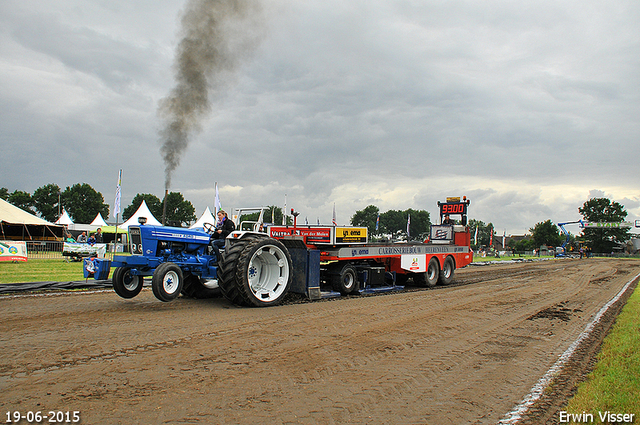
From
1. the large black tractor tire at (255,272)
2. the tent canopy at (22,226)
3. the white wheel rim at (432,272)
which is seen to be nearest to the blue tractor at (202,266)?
the large black tractor tire at (255,272)

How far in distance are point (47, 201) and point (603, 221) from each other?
110 meters

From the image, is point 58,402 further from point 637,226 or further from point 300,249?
point 637,226

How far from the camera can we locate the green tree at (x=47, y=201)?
255 feet

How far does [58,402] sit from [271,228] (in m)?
7.52

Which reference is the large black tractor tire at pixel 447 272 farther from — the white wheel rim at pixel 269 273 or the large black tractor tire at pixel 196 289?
the large black tractor tire at pixel 196 289

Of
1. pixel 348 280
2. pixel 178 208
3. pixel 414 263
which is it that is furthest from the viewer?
pixel 178 208

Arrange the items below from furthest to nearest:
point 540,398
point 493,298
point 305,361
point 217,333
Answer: point 493,298 → point 217,333 → point 305,361 → point 540,398

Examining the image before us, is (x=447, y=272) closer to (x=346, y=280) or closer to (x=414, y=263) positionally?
(x=414, y=263)

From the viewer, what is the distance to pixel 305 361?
15.4 feet

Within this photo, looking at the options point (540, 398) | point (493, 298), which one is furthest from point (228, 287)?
point (493, 298)

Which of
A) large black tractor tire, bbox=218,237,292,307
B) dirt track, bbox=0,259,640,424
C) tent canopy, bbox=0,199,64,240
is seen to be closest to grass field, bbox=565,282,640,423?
dirt track, bbox=0,259,640,424

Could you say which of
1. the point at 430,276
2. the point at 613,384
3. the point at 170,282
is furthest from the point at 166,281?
the point at 430,276

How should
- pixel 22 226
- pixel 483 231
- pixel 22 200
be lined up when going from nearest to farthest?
pixel 22 226
pixel 22 200
pixel 483 231

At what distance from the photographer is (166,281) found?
7344 mm
